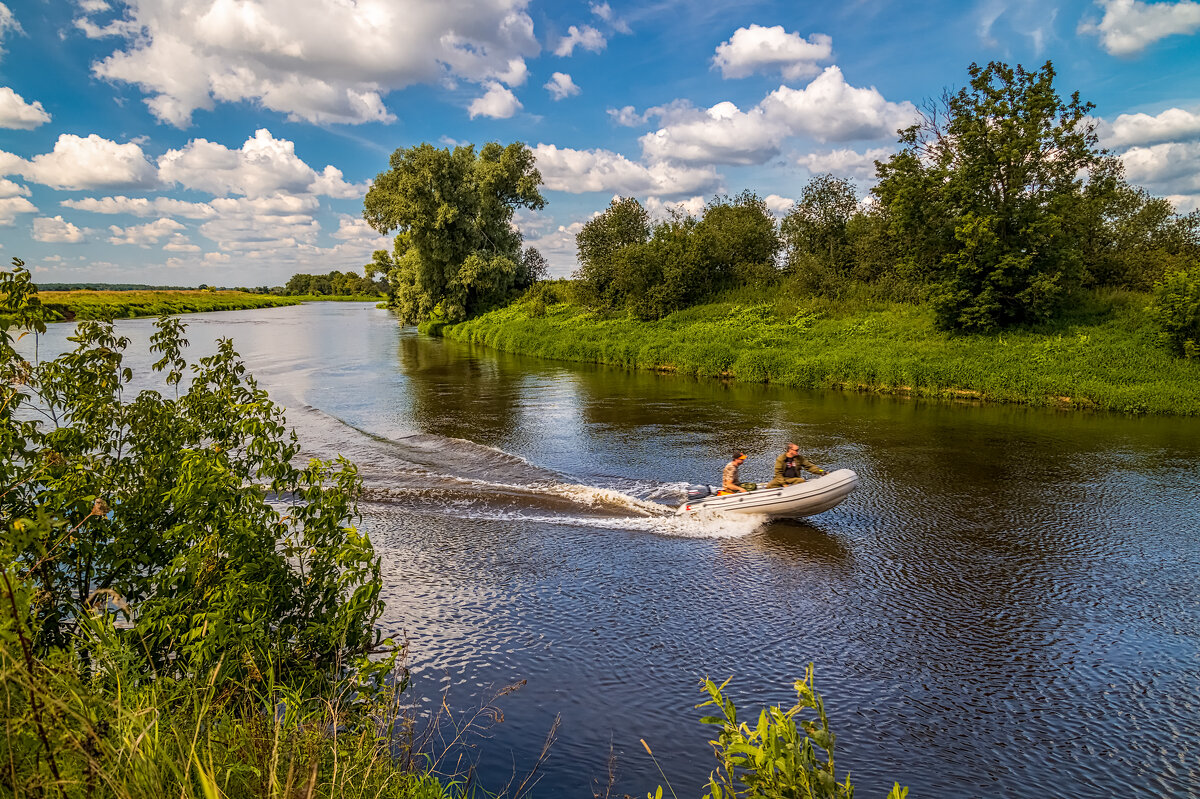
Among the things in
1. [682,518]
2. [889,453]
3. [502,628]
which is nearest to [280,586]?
[502,628]

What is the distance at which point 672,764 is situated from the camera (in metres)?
6.54

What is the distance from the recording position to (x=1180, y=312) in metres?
23.0

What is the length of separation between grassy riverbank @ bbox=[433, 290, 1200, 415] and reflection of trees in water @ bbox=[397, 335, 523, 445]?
6027 mm

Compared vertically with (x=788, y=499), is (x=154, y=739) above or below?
above

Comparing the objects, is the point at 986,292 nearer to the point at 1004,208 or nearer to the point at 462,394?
the point at 1004,208

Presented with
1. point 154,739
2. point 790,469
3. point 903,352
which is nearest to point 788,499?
point 790,469

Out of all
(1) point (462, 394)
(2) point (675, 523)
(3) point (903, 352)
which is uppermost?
(3) point (903, 352)

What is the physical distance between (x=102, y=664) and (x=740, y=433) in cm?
1706

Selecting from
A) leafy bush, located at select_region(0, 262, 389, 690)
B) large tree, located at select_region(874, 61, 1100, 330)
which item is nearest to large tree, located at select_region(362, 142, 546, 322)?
large tree, located at select_region(874, 61, 1100, 330)

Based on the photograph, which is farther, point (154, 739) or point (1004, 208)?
point (1004, 208)

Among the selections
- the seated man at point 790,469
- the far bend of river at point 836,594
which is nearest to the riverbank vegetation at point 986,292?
the far bend of river at point 836,594

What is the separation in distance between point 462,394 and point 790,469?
16.4 metres

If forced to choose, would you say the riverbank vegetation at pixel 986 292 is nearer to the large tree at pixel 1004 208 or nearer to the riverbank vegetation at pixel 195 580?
the large tree at pixel 1004 208

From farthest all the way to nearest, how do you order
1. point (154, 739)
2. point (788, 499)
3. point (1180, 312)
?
1. point (1180, 312)
2. point (788, 499)
3. point (154, 739)
